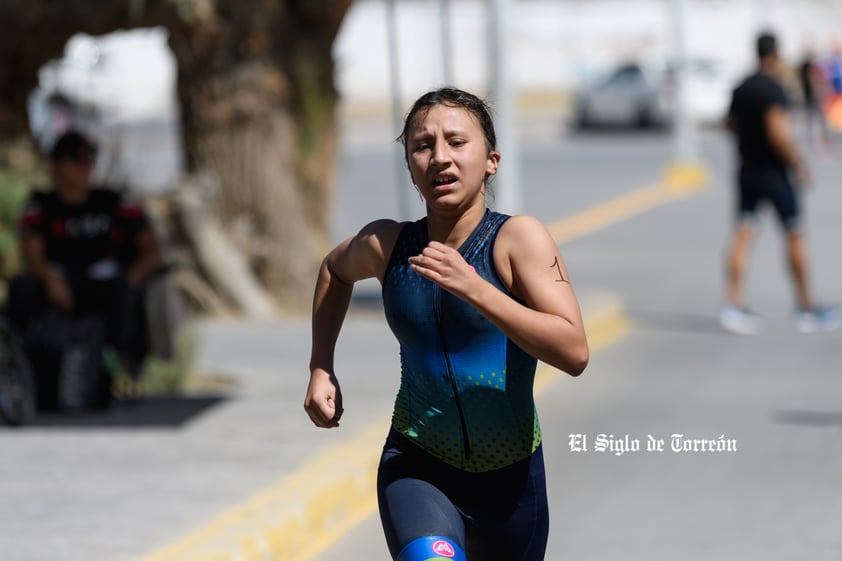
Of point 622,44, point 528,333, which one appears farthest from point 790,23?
point 528,333

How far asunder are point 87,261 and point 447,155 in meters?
5.23

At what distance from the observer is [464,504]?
4.00m

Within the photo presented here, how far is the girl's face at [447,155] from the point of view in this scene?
3848mm

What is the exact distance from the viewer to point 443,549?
12.4 feet

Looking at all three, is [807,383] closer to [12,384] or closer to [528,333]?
[12,384]

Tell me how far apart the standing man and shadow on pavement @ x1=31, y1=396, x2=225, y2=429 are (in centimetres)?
433

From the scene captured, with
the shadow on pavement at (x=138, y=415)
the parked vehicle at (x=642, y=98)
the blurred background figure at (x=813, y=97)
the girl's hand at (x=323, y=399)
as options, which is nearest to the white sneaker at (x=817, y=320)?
the shadow on pavement at (x=138, y=415)

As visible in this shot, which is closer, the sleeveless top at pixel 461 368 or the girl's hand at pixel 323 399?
the sleeveless top at pixel 461 368

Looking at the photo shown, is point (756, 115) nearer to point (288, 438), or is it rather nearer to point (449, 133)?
point (288, 438)

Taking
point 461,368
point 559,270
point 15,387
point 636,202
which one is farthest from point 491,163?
point 636,202

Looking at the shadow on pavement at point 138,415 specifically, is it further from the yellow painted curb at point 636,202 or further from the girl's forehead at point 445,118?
the yellow painted curb at point 636,202

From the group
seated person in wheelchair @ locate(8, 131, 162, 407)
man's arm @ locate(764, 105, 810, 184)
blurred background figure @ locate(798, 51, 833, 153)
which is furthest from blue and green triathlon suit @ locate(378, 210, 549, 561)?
blurred background figure @ locate(798, 51, 833, 153)

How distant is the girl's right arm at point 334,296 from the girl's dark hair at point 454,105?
0.92ft

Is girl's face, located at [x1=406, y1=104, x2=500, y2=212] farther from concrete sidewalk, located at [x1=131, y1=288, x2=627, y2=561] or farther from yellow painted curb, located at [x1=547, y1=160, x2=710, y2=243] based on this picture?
yellow painted curb, located at [x1=547, y1=160, x2=710, y2=243]
